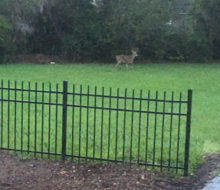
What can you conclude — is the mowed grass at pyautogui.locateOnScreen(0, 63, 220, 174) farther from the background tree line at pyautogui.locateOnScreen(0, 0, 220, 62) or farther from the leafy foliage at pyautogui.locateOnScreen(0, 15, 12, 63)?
the background tree line at pyautogui.locateOnScreen(0, 0, 220, 62)

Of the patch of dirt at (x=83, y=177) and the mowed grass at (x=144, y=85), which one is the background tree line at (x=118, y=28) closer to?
the mowed grass at (x=144, y=85)

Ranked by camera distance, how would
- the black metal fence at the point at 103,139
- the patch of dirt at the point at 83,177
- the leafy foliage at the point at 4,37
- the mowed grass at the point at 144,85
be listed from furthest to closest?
the leafy foliage at the point at 4,37 → the mowed grass at the point at 144,85 → the black metal fence at the point at 103,139 → the patch of dirt at the point at 83,177

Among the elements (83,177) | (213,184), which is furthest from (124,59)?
(213,184)

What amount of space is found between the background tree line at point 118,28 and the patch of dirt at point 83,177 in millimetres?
21010

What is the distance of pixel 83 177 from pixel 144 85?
1196 cm

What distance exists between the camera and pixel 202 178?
761 centimetres

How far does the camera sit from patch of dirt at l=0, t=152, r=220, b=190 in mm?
7184

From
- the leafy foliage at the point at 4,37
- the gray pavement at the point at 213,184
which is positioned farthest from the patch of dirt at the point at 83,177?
the leafy foliage at the point at 4,37

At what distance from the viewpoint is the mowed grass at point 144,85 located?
9680mm

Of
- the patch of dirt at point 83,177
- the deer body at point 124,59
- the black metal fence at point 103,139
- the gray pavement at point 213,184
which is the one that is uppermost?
the deer body at point 124,59

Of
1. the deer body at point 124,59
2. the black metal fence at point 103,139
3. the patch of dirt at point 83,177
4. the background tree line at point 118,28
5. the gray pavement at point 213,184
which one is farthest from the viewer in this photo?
the background tree line at point 118,28

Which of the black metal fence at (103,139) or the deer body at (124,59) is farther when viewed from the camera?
the deer body at (124,59)

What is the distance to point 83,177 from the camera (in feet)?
24.7

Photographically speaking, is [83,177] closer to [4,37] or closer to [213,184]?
[213,184]
